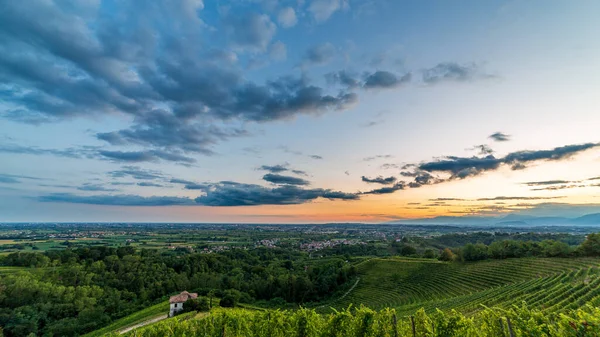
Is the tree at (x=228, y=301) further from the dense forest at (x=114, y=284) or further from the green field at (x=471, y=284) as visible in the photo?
the green field at (x=471, y=284)

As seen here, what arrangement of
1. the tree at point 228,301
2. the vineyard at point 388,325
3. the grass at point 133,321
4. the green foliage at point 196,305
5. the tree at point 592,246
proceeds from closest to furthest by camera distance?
1. the vineyard at point 388,325
2. the green foliage at point 196,305
3. the grass at point 133,321
4. the tree at point 228,301
5. the tree at point 592,246

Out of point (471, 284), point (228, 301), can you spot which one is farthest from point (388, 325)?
point (471, 284)

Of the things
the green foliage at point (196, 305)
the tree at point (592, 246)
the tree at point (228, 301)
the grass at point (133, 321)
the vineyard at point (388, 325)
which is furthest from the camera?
the tree at point (592, 246)

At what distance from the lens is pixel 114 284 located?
67.2 m

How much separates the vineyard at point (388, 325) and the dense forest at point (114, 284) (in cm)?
4337

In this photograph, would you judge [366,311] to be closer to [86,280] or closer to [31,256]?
[86,280]

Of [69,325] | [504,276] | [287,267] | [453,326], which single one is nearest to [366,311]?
[453,326]

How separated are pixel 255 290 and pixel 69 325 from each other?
37.2m

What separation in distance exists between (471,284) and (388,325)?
4837 cm

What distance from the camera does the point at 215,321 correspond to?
15883 mm

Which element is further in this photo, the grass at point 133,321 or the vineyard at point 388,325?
the grass at point 133,321

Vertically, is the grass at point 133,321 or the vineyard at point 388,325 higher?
the vineyard at point 388,325

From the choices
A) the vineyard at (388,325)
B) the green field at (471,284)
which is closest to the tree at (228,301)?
the green field at (471,284)

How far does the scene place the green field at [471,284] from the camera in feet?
92.8
